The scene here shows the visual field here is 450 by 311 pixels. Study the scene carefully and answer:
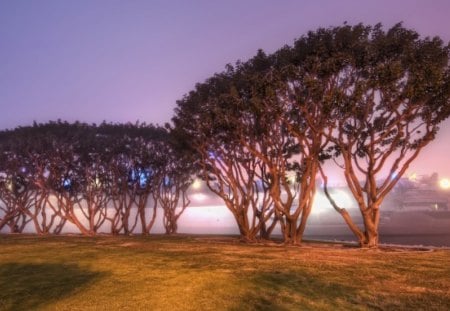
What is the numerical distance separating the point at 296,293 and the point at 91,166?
32.4 metres

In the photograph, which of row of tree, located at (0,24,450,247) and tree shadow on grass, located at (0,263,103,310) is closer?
tree shadow on grass, located at (0,263,103,310)

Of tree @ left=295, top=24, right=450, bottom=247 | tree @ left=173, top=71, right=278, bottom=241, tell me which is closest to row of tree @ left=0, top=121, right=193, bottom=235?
tree @ left=173, top=71, right=278, bottom=241

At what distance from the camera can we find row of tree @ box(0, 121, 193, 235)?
39281mm

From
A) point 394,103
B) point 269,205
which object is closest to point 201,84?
point 269,205

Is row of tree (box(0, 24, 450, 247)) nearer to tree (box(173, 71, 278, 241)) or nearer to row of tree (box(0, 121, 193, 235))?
tree (box(173, 71, 278, 241))

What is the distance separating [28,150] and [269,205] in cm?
2067

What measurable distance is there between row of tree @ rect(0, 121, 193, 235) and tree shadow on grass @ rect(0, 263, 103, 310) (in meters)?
22.0

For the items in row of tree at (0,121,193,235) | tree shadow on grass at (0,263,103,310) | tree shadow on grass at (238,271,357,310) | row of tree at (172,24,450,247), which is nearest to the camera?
tree shadow on grass at (238,271,357,310)

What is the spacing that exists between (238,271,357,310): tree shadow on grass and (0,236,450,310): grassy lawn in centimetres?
2

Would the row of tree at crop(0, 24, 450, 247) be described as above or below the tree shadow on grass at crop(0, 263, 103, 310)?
above

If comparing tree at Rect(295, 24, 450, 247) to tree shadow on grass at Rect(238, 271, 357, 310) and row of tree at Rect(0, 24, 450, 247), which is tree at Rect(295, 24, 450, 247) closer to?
row of tree at Rect(0, 24, 450, 247)

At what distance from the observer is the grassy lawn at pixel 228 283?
10.8 metres

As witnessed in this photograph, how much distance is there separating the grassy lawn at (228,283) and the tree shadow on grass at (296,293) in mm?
22

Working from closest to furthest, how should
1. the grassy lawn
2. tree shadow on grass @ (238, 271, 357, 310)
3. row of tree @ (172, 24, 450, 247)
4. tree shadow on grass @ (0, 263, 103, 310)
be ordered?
tree shadow on grass @ (238, 271, 357, 310), the grassy lawn, tree shadow on grass @ (0, 263, 103, 310), row of tree @ (172, 24, 450, 247)
